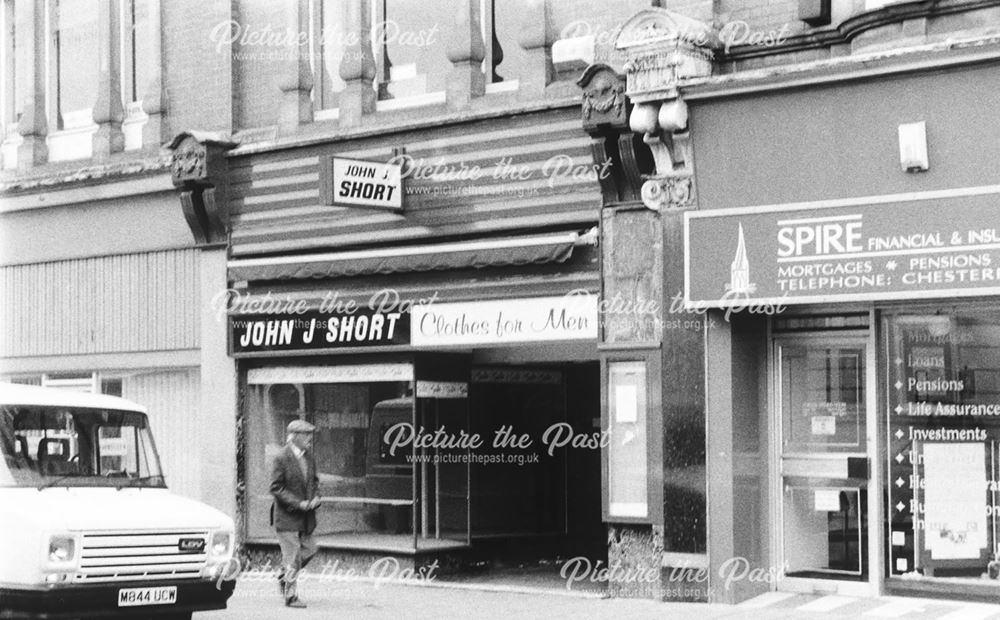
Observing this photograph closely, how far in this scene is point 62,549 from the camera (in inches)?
441

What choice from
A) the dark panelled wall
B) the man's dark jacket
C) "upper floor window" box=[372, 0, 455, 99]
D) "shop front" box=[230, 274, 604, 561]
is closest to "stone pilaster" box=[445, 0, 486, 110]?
"upper floor window" box=[372, 0, 455, 99]

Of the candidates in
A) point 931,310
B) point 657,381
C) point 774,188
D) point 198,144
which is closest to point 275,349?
point 198,144

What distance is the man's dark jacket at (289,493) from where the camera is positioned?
46.4 ft

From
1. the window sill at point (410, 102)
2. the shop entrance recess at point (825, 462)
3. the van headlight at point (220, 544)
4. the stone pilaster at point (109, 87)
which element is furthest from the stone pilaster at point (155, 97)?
the shop entrance recess at point (825, 462)

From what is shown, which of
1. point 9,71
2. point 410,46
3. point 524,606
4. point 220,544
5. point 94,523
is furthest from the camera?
point 9,71

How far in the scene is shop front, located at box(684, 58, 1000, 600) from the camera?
493 inches

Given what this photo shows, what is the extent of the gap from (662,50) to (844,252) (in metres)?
2.50

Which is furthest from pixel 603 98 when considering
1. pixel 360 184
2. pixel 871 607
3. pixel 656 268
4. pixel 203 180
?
pixel 203 180

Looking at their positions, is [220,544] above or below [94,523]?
below

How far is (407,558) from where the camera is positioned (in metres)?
15.9

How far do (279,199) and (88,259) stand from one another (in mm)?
3532

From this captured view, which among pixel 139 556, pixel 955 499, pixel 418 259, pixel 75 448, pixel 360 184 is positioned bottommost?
pixel 139 556

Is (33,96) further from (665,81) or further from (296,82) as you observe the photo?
(665,81)

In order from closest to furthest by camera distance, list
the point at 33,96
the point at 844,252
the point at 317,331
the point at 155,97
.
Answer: the point at 844,252 → the point at 317,331 → the point at 155,97 → the point at 33,96
